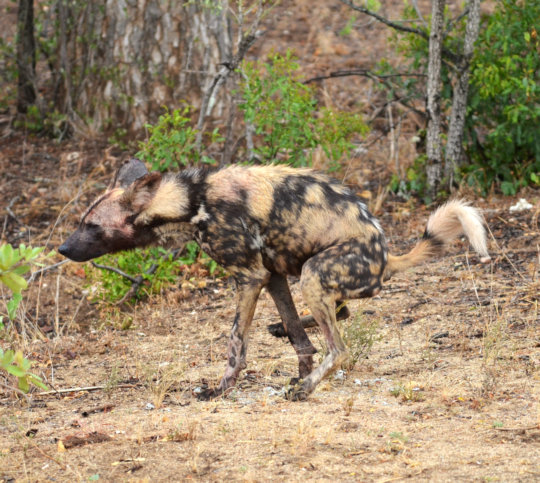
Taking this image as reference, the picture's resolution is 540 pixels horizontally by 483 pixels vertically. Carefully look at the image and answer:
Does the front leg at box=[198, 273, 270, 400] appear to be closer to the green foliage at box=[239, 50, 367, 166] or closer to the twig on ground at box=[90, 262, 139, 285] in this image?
the twig on ground at box=[90, 262, 139, 285]

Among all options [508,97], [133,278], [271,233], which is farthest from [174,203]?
[508,97]

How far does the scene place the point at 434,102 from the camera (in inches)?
312

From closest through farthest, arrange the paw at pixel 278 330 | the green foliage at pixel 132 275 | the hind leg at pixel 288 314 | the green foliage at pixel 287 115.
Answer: the hind leg at pixel 288 314 < the paw at pixel 278 330 < the green foliage at pixel 132 275 < the green foliage at pixel 287 115

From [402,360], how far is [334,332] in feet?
2.26

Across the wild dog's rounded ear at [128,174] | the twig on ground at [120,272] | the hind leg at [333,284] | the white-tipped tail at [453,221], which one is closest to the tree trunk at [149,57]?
the twig on ground at [120,272]

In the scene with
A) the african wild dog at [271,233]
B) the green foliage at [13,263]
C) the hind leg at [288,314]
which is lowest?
the hind leg at [288,314]

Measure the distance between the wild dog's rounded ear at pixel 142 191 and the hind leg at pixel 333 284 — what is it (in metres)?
0.98

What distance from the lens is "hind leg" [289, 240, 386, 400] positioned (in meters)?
4.50

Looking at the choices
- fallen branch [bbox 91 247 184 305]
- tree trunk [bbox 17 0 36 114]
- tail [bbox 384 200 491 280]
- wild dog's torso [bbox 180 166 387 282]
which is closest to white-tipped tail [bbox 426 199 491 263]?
tail [bbox 384 200 491 280]

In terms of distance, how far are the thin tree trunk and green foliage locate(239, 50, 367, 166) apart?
99 centimetres

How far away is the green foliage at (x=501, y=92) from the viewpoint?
24.6 feet

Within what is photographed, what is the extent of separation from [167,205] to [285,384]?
3.99 ft

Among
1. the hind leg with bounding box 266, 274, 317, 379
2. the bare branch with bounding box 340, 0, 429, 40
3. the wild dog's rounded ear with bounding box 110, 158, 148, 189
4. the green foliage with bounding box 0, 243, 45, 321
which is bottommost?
the hind leg with bounding box 266, 274, 317, 379

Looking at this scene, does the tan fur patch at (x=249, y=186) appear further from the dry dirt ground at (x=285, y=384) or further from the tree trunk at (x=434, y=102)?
the tree trunk at (x=434, y=102)
